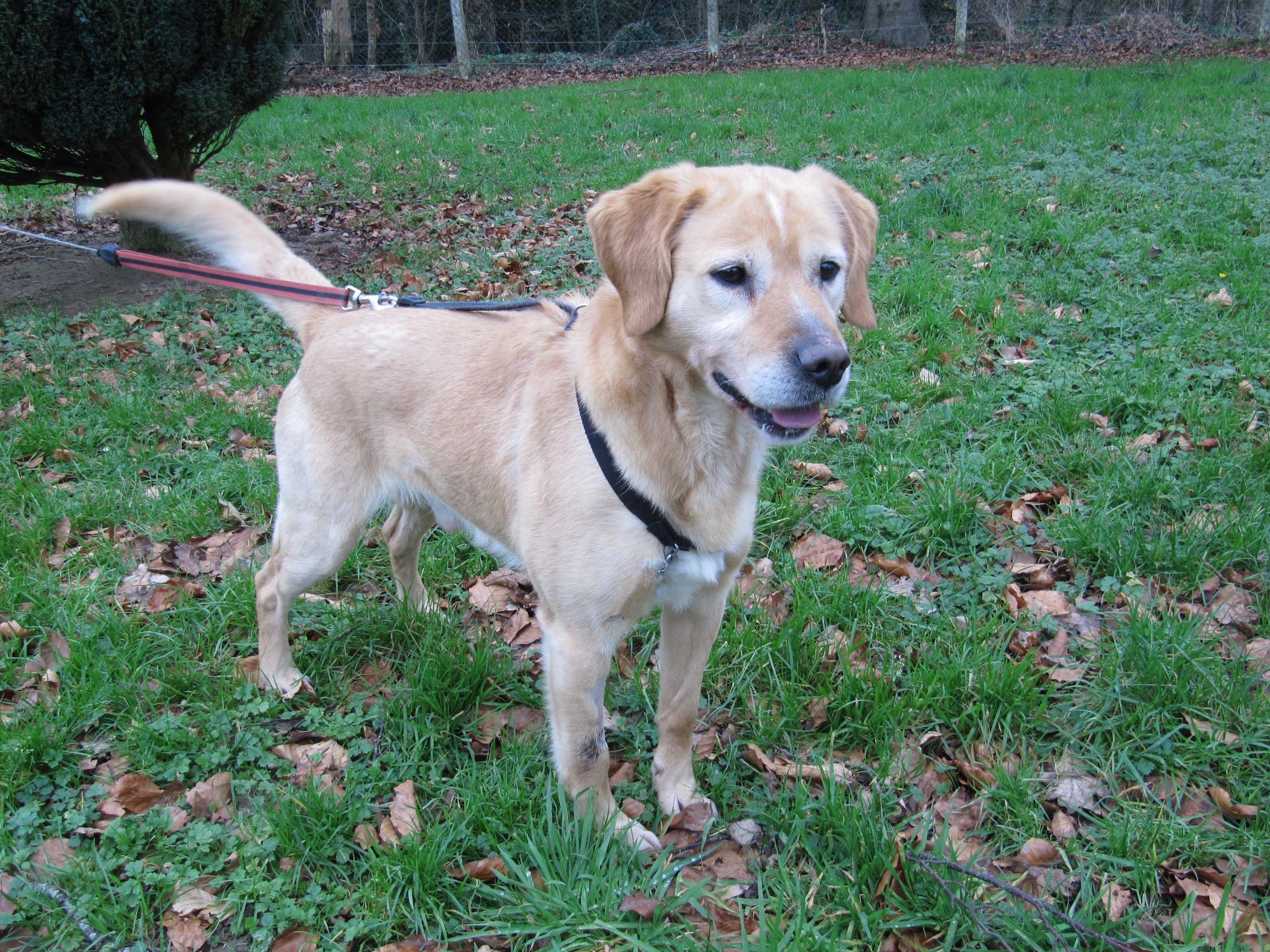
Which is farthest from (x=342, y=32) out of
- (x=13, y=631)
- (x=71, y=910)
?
(x=71, y=910)

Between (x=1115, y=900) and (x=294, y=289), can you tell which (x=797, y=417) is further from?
(x=294, y=289)

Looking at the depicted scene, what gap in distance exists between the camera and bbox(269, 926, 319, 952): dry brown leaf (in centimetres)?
197

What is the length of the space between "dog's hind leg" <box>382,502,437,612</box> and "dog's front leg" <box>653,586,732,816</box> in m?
1.08

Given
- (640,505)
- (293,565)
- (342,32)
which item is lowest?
(293,565)

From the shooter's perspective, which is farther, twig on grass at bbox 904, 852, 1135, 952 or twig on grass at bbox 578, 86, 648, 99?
twig on grass at bbox 578, 86, 648, 99

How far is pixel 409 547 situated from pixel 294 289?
3.44 ft

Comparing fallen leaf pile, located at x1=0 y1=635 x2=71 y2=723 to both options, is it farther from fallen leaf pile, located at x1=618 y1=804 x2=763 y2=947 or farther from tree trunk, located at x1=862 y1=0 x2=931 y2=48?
tree trunk, located at x1=862 y1=0 x2=931 y2=48

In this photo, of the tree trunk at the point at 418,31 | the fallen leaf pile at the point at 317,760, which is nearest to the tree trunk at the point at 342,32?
the tree trunk at the point at 418,31

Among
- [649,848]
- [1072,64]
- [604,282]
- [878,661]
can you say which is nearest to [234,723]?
[649,848]

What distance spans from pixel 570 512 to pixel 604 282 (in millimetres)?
675

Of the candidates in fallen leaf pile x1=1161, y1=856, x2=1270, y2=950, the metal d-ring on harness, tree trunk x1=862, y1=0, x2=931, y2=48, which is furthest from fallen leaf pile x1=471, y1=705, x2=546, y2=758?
tree trunk x1=862, y1=0, x2=931, y2=48

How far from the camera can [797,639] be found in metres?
2.72

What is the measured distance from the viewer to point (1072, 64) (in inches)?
573

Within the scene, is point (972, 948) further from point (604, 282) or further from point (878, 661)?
point (604, 282)
